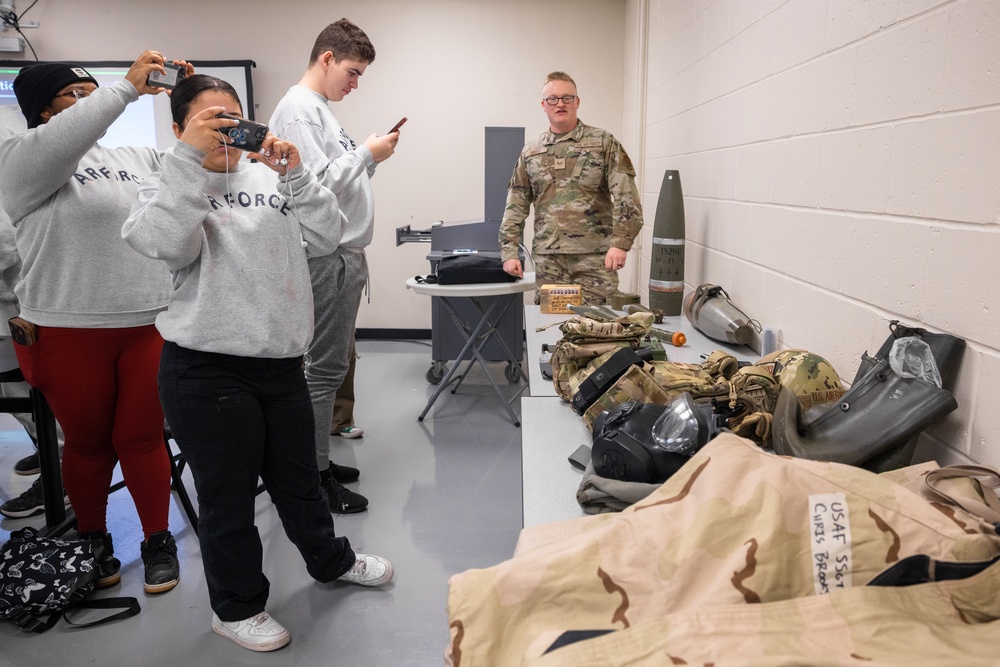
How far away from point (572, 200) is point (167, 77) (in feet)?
6.35

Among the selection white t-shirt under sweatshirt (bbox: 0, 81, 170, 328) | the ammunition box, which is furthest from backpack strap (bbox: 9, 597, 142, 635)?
the ammunition box

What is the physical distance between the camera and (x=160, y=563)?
218 cm

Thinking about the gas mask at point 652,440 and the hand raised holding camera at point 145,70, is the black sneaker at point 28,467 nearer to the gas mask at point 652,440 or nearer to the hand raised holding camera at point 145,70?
the hand raised holding camera at point 145,70

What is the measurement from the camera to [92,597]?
2.12 metres

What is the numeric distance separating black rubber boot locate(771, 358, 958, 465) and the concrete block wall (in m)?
0.09

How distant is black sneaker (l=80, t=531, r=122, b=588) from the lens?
216cm

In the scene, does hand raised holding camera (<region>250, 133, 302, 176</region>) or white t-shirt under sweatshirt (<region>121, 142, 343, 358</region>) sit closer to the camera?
white t-shirt under sweatshirt (<region>121, 142, 343, 358</region>)

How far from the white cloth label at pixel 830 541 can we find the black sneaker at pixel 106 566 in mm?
2112

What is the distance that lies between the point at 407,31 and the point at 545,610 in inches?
197

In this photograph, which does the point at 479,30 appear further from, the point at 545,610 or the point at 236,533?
the point at 545,610

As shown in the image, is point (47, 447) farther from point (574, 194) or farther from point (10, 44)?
point (10, 44)

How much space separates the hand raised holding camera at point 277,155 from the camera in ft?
5.27

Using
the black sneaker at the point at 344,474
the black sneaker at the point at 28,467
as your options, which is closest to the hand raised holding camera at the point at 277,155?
the black sneaker at the point at 344,474

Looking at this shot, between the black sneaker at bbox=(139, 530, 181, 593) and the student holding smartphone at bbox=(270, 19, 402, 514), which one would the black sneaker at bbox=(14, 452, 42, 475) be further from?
the student holding smartphone at bbox=(270, 19, 402, 514)
